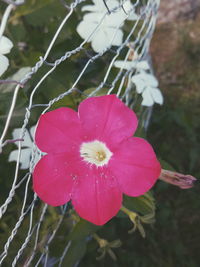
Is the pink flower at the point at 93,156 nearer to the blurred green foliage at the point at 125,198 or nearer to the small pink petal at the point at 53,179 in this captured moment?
the small pink petal at the point at 53,179

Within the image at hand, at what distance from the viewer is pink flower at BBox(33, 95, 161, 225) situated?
464 millimetres

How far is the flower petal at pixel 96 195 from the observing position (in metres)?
0.48

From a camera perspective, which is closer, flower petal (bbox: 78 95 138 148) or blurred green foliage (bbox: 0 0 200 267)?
flower petal (bbox: 78 95 138 148)

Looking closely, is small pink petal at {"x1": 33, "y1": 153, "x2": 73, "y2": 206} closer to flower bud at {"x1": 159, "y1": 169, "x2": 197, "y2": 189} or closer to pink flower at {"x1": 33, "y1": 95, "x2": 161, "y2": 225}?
pink flower at {"x1": 33, "y1": 95, "x2": 161, "y2": 225}

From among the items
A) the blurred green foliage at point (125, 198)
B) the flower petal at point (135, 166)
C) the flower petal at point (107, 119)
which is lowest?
the blurred green foliage at point (125, 198)

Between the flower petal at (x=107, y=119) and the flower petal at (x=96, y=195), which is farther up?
the flower petal at (x=107, y=119)

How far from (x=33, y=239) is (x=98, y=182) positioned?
0.20 m

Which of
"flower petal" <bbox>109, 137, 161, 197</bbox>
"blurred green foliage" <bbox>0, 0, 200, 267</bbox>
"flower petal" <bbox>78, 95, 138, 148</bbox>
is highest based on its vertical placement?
"flower petal" <bbox>78, 95, 138, 148</bbox>

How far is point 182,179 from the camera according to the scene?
51 centimetres

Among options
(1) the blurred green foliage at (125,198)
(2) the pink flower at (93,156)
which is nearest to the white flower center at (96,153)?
(2) the pink flower at (93,156)

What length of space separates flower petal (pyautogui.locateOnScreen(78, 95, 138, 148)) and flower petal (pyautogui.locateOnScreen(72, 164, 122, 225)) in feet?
0.13

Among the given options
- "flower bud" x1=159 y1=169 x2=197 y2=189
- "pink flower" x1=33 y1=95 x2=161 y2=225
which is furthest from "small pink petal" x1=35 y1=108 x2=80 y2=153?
"flower bud" x1=159 y1=169 x2=197 y2=189

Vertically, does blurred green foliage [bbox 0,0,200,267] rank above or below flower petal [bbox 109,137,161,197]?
below

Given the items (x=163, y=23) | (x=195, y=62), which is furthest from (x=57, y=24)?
(x=163, y=23)
